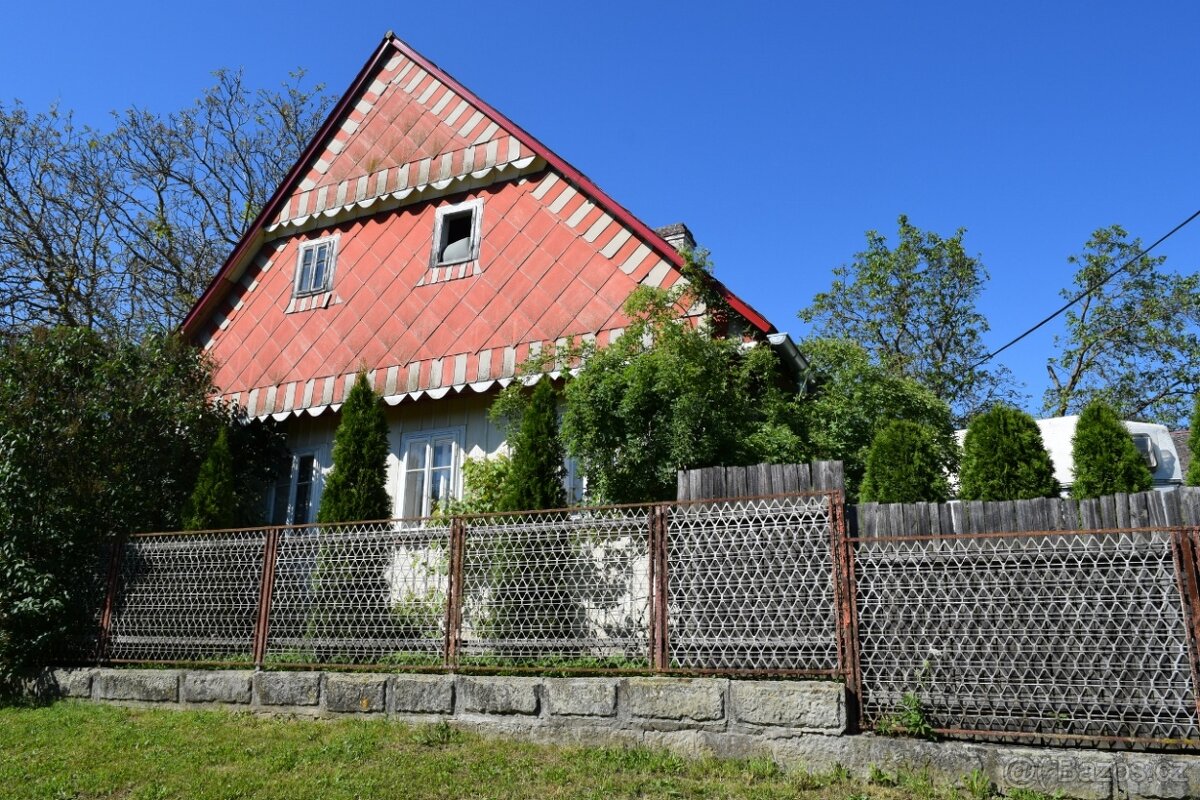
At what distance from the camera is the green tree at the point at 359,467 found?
8.97 metres

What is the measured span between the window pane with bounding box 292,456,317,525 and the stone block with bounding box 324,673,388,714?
4691 millimetres

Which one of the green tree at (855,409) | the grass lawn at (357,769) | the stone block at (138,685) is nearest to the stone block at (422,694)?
the grass lawn at (357,769)

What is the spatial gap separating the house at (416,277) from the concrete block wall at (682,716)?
355 cm

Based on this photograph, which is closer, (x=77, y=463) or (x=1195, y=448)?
(x=1195, y=448)

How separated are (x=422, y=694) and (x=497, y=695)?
608 millimetres

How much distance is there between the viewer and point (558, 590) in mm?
6301

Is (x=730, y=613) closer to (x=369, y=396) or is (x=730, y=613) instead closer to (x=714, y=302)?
(x=714, y=302)

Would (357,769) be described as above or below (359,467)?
below

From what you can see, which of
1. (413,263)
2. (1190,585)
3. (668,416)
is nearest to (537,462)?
(668,416)

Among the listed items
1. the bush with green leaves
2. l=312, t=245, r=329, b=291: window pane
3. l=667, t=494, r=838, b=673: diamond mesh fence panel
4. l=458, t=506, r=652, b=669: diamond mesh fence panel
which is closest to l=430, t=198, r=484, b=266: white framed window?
l=312, t=245, r=329, b=291: window pane

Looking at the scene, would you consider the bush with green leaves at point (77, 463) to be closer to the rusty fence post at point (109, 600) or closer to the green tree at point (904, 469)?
the rusty fence post at point (109, 600)

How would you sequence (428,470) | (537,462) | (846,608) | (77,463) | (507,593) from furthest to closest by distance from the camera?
(428,470), (77,463), (537,462), (507,593), (846,608)

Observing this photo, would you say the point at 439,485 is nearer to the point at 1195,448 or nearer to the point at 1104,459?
the point at 1104,459

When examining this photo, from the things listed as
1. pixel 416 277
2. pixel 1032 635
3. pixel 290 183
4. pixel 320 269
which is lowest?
pixel 1032 635
